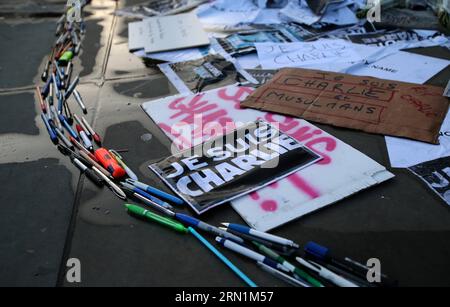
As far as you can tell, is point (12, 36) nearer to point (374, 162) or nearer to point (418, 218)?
point (374, 162)

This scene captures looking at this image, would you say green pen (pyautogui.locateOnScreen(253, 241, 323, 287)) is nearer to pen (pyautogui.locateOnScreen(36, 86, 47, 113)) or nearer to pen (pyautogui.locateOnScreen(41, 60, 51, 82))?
pen (pyautogui.locateOnScreen(36, 86, 47, 113))

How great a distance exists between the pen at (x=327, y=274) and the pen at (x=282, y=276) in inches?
1.9

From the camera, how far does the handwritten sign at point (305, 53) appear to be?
1969mm

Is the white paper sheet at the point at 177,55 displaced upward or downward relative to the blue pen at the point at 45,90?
upward

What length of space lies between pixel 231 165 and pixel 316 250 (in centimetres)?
42

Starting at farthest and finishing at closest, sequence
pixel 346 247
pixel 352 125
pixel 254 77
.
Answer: pixel 254 77 < pixel 352 125 < pixel 346 247

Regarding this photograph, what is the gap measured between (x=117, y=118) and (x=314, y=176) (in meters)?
0.84

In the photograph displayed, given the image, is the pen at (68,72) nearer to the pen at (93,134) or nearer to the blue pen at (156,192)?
the pen at (93,134)

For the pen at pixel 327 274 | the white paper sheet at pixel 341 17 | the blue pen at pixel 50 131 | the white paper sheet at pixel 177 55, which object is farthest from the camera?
the white paper sheet at pixel 341 17

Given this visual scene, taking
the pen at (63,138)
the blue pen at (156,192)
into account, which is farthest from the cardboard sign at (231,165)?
the pen at (63,138)

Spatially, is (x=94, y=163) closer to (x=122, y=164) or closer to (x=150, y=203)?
(x=122, y=164)

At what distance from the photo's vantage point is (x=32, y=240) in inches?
45.1

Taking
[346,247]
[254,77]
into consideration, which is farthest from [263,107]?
[346,247]

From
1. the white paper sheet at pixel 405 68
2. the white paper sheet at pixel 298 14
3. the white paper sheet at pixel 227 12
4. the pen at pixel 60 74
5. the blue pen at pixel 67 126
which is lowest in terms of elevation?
the blue pen at pixel 67 126
